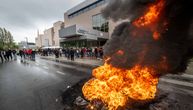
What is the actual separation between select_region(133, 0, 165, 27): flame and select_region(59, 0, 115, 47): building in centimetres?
2676

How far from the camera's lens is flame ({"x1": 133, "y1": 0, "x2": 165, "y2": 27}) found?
515 cm

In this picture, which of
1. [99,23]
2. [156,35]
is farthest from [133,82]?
[99,23]

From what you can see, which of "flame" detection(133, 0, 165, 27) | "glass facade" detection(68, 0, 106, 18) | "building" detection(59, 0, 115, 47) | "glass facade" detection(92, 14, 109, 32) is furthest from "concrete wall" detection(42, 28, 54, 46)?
"flame" detection(133, 0, 165, 27)

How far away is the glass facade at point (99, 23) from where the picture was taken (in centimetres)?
3728

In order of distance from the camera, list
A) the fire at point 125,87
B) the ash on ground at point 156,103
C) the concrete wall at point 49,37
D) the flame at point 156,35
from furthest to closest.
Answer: the concrete wall at point 49,37 < the fire at point 125,87 < the flame at point 156,35 < the ash on ground at point 156,103

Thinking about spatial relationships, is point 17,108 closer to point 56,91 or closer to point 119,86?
point 56,91

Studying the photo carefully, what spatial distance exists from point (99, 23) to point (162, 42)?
34.6 m

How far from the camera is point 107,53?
6.26 meters

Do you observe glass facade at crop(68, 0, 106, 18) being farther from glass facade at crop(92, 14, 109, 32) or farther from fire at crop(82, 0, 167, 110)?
fire at crop(82, 0, 167, 110)

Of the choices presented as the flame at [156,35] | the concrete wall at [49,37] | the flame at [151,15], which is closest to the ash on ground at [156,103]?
the flame at [156,35]

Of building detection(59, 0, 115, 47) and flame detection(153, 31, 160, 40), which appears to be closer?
flame detection(153, 31, 160, 40)

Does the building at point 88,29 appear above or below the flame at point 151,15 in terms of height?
above

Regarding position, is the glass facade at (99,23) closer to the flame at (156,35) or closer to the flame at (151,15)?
the flame at (151,15)

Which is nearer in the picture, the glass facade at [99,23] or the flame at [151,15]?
the flame at [151,15]
